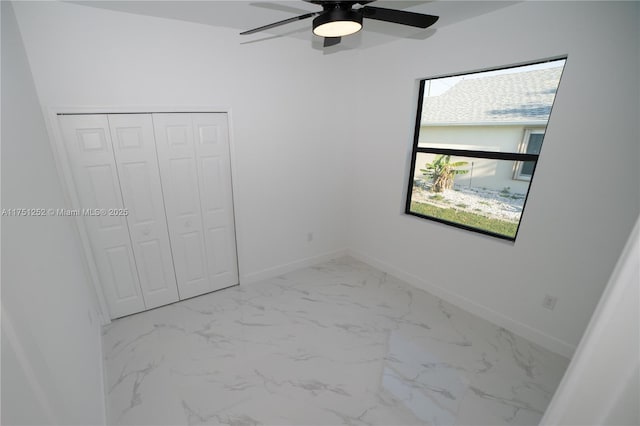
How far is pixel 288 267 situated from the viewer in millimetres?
3500

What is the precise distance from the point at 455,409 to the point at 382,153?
2.52m

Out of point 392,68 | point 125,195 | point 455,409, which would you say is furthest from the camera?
point 392,68

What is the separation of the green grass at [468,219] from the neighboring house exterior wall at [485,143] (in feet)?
1.04

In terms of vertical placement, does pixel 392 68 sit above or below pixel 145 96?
above

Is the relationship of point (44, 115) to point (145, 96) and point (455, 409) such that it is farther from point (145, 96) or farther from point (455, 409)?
point (455, 409)

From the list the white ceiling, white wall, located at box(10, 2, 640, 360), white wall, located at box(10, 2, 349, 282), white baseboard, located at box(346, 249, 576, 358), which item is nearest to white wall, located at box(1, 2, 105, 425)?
white wall, located at box(10, 2, 349, 282)

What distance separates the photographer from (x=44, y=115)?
1992 mm

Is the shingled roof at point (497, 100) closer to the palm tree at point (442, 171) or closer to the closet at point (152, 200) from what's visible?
the palm tree at point (442, 171)

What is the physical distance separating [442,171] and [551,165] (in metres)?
0.99

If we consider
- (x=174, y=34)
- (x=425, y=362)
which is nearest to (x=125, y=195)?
(x=174, y=34)

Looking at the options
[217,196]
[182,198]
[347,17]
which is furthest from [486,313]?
[182,198]

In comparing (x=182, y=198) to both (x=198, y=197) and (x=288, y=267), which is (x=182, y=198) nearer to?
(x=198, y=197)

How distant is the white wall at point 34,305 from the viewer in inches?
26.9

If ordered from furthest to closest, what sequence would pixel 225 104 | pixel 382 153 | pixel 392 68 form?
pixel 382 153 → pixel 392 68 → pixel 225 104
